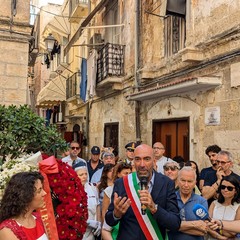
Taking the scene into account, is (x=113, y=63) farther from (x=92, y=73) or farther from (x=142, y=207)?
(x=142, y=207)

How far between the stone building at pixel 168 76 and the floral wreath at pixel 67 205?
13.8 feet

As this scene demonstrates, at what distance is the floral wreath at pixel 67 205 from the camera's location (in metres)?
3.38

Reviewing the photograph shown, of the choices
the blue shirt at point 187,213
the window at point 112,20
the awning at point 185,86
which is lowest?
the blue shirt at point 187,213

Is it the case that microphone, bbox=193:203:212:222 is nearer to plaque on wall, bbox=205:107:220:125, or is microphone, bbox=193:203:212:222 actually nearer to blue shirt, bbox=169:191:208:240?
blue shirt, bbox=169:191:208:240

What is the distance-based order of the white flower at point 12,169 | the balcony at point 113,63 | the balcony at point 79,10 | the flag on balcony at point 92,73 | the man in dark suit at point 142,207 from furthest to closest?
1. the balcony at point 79,10
2. the flag on balcony at point 92,73
3. the balcony at point 113,63
4. the white flower at point 12,169
5. the man in dark suit at point 142,207

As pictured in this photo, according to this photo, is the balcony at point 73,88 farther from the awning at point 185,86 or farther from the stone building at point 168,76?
the awning at point 185,86

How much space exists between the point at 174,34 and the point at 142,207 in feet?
25.3

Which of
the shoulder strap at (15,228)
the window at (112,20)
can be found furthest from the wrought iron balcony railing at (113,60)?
the shoulder strap at (15,228)

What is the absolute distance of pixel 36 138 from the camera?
4.50 meters

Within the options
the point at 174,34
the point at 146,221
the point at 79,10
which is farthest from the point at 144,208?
the point at 79,10

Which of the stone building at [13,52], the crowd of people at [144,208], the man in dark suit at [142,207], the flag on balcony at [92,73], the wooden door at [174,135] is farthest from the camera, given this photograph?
the flag on balcony at [92,73]

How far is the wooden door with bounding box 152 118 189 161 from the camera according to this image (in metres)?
9.05

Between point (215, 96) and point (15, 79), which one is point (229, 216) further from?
point (15, 79)

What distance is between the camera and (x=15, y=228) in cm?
239
